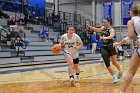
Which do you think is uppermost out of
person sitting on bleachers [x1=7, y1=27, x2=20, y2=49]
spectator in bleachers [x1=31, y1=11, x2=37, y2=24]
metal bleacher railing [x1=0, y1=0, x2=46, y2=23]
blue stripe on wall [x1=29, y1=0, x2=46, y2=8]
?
A: blue stripe on wall [x1=29, y1=0, x2=46, y2=8]

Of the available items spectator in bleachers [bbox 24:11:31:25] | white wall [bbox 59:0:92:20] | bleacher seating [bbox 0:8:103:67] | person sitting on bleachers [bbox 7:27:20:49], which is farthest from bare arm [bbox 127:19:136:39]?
white wall [bbox 59:0:92:20]

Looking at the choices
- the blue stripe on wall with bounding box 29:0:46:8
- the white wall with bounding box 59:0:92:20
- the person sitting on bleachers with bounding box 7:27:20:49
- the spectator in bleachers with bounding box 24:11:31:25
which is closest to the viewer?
the person sitting on bleachers with bounding box 7:27:20:49

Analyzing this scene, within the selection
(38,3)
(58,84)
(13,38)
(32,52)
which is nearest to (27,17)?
(38,3)

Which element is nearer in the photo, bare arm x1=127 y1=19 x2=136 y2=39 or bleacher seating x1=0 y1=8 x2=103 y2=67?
bare arm x1=127 y1=19 x2=136 y2=39

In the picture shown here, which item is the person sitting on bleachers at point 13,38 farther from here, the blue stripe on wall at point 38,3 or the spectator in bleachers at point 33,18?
the blue stripe on wall at point 38,3

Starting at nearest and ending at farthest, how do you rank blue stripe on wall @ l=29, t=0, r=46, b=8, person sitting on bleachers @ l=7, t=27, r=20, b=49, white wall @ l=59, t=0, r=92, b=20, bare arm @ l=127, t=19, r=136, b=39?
bare arm @ l=127, t=19, r=136, b=39
person sitting on bleachers @ l=7, t=27, r=20, b=49
blue stripe on wall @ l=29, t=0, r=46, b=8
white wall @ l=59, t=0, r=92, b=20

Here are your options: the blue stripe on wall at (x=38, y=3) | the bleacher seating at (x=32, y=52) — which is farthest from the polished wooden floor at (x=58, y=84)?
the blue stripe on wall at (x=38, y=3)

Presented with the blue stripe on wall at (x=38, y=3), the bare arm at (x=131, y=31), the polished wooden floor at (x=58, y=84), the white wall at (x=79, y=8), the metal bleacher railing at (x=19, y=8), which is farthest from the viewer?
the white wall at (x=79, y=8)

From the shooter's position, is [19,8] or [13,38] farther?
[19,8]

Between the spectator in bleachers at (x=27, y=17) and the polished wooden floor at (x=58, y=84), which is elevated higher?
the spectator in bleachers at (x=27, y=17)

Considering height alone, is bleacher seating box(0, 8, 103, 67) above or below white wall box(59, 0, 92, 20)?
below

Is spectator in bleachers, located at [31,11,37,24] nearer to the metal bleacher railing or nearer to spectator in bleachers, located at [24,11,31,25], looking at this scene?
spectator in bleachers, located at [24,11,31,25]

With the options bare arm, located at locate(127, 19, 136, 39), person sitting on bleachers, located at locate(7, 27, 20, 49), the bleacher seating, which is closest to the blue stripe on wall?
the bleacher seating

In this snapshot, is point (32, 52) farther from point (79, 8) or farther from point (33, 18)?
point (79, 8)
